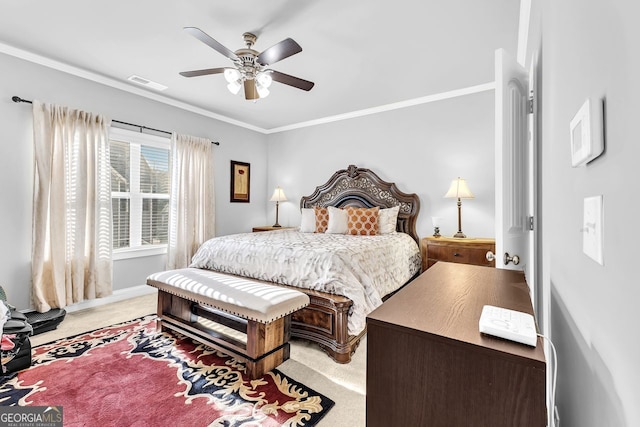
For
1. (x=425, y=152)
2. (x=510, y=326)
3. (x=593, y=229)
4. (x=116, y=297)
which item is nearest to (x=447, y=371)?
(x=510, y=326)

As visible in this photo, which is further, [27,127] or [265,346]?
[27,127]

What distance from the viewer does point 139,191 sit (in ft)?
12.5

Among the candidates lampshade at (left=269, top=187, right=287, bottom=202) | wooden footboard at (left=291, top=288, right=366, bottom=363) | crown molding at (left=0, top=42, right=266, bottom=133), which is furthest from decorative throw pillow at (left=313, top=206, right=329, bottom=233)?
crown molding at (left=0, top=42, right=266, bottom=133)

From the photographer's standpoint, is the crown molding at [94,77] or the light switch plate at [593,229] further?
the crown molding at [94,77]

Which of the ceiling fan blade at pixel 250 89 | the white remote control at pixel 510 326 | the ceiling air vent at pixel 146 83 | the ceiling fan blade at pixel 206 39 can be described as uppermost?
the ceiling air vent at pixel 146 83

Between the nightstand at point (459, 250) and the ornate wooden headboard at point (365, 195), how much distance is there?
56 centimetres

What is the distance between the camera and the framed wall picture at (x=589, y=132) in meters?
0.51

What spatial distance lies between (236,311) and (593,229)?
1890mm

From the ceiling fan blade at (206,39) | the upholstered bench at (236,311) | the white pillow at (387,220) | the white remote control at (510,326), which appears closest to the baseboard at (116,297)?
the upholstered bench at (236,311)

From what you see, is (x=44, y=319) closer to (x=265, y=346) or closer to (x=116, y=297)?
(x=116, y=297)

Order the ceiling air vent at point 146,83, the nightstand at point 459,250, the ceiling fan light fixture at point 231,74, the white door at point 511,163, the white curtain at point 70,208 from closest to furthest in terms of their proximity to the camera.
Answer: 1. the white door at point 511,163
2. the ceiling fan light fixture at point 231,74
3. the white curtain at point 70,208
4. the nightstand at point 459,250
5. the ceiling air vent at point 146,83

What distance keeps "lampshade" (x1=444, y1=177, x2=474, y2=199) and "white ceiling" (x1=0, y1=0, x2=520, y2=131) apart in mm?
1170

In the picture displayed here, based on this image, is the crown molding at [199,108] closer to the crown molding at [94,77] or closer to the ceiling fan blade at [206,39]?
the crown molding at [94,77]

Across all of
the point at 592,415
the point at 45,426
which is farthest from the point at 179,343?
the point at 592,415
